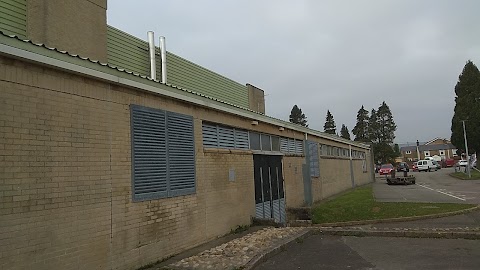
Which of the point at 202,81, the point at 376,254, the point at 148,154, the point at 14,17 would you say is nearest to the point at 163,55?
the point at 202,81

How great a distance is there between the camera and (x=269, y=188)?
46.8 ft

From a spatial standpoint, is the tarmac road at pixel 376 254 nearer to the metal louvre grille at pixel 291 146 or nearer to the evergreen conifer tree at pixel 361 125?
the metal louvre grille at pixel 291 146

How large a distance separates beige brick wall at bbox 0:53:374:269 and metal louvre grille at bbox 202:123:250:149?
151cm

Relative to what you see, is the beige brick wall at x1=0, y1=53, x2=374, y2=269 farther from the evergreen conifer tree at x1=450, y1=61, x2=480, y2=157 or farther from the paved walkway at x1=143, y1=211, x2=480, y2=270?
the evergreen conifer tree at x1=450, y1=61, x2=480, y2=157

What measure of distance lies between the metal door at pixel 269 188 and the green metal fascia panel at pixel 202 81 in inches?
156

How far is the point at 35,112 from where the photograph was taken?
573 centimetres

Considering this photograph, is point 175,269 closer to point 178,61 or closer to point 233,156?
point 233,156

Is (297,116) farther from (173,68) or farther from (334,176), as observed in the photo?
(173,68)

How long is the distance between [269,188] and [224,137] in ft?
11.9

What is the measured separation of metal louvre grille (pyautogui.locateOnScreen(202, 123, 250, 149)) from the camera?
10.6 metres

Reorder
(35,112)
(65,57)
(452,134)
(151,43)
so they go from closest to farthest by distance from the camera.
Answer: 1. (35,112)
2. (65,57)
3. (151,43)
4. (452,134)

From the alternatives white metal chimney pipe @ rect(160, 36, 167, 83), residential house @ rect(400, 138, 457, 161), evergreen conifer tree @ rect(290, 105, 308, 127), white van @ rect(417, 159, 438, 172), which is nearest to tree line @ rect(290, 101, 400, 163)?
evergreen conifer tree @ rect(290, 105, 308, 127)

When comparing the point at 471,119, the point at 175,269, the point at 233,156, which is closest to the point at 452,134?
the point at 471,119

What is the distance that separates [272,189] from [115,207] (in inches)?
327
